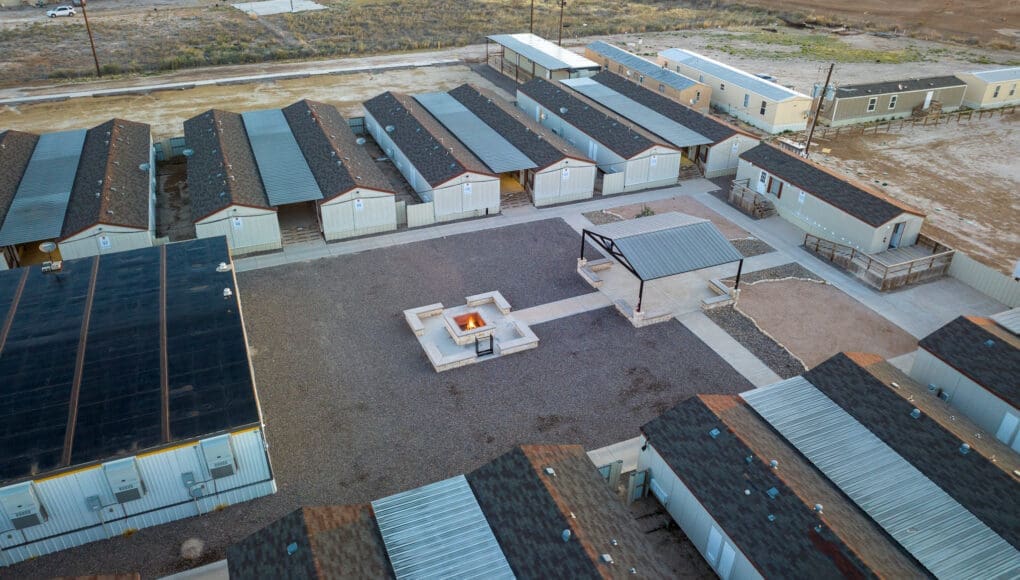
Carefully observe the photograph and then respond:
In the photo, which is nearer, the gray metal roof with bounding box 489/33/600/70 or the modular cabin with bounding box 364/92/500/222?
the modular cabin with bounding box 364/92/500/222

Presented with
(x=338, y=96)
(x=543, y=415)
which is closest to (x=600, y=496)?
(x=543, y=415)

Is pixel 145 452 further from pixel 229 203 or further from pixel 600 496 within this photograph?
pixel 229 203

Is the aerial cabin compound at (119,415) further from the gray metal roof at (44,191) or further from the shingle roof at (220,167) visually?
the shingle roof at (220,167)

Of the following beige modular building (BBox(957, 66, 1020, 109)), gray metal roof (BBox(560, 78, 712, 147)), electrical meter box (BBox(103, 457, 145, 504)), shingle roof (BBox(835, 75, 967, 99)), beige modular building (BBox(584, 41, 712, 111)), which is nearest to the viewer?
electrical meter box (BBox(103, 457, 145, 504))

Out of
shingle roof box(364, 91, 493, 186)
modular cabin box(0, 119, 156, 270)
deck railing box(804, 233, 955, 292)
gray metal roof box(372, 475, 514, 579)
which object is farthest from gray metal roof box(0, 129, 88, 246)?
deck railing box(804, 233, 955, 292)

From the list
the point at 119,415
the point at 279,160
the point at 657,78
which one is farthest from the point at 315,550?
the point at 657,78

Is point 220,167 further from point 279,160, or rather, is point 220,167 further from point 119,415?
point 119,415

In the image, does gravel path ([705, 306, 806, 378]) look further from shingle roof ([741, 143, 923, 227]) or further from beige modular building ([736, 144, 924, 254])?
shingle roof ([741, 143, 923, 227])

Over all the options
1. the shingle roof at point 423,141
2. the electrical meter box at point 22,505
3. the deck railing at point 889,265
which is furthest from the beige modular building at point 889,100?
the electrical meter box at point 22,505
